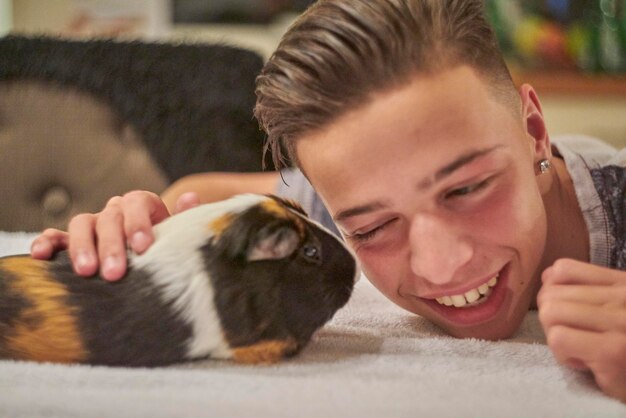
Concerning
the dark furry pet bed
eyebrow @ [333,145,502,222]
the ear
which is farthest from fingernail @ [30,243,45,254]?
the dark furry pet bed

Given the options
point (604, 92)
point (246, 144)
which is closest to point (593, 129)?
point (604, 92)

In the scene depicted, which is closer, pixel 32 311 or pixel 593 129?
pixel 32 311

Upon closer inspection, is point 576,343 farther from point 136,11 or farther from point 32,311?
point 136,11

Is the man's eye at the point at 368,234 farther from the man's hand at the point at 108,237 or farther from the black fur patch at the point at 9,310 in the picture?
the black fur patch at the point at 9,310

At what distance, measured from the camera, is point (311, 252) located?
65cm

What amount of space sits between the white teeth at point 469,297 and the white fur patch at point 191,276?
0.97 ft

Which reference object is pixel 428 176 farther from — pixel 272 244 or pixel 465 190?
pixel 272 244

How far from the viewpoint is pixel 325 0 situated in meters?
0.83

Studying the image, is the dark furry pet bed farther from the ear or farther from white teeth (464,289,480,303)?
white teeth (464,289,480,303)

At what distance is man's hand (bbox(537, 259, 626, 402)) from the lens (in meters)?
0.55

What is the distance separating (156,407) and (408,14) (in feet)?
1.75

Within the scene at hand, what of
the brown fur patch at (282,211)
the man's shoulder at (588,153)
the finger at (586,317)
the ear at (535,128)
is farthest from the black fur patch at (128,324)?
the man's shoulder at (588,153)

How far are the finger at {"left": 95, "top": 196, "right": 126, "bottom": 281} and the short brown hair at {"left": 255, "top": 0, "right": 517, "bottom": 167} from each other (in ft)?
0.80

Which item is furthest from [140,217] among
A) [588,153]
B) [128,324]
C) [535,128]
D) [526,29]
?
[526,29]
